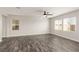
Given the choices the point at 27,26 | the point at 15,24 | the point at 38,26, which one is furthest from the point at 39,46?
the point at 38,26

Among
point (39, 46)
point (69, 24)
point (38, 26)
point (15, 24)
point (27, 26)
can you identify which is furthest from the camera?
point (38, 26)

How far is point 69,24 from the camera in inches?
317

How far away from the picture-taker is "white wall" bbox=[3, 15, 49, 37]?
32.1 feet

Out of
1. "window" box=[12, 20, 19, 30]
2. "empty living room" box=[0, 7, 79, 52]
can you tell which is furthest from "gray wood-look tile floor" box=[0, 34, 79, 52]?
"window" box=[12, 20, 19, 30]

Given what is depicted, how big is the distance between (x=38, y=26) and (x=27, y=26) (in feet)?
5.41

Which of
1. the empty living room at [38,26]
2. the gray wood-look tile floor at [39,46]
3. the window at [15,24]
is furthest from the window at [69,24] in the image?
the window at [15,24]

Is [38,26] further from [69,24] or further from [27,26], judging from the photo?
[69,24]

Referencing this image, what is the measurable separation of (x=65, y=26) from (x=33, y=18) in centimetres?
462

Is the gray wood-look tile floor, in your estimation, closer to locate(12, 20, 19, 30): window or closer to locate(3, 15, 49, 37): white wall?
Answer: locate(3, 15, 49, 37): white wall

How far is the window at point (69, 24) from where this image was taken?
743cm

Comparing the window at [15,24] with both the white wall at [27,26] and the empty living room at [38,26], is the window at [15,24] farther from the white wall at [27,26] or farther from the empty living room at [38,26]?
the white wall at [27,26]

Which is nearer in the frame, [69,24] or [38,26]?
Answer: [69,24]
